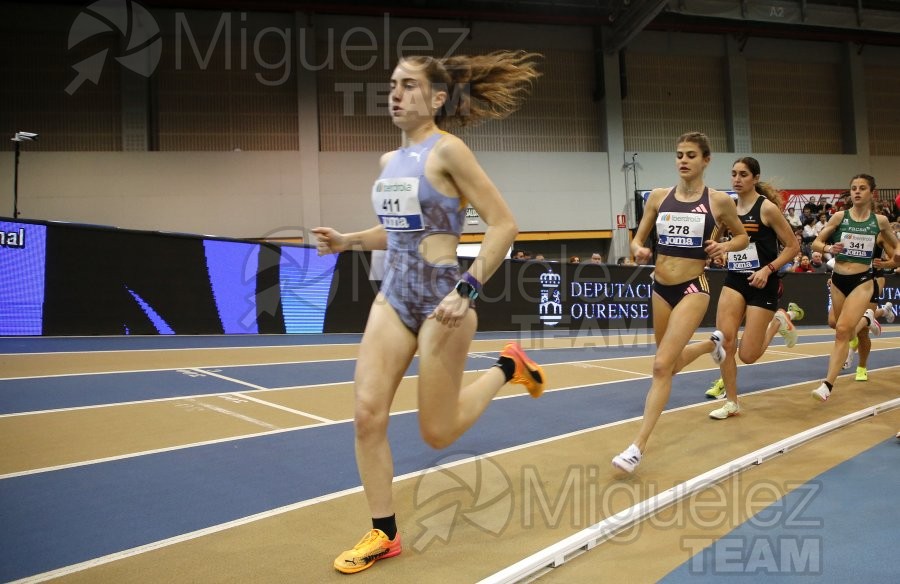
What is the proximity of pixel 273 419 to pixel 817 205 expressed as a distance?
21.6m

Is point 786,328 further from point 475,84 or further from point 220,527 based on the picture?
point 220,527

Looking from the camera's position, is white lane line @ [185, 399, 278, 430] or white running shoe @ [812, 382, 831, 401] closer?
white lane line @ [185, 399, 278, 430]

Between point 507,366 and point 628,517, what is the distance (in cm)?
92

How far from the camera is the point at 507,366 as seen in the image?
343 cm

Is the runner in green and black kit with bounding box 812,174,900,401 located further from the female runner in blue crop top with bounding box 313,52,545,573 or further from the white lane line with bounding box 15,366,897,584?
the female runner in blue crop top with bounding box 313,52,545,573

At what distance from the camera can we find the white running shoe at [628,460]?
393cm

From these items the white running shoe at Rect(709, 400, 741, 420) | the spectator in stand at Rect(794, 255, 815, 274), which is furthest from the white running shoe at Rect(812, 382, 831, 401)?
the spectator in stand at Rect(794, 255, 815, 274)

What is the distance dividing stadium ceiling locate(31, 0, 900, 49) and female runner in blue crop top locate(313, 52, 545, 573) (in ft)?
57.4

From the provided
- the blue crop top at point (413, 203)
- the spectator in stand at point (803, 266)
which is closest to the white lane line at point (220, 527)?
the blue crop top at point (413, 203)

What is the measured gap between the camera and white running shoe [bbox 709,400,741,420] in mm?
5820

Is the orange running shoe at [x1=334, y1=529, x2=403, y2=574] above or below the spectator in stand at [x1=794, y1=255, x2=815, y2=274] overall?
below

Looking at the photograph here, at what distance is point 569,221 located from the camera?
21016mm

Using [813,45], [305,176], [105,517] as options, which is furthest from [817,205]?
[105,517]

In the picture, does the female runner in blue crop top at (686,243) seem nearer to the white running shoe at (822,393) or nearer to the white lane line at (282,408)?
the white running shoe at (822,393)
